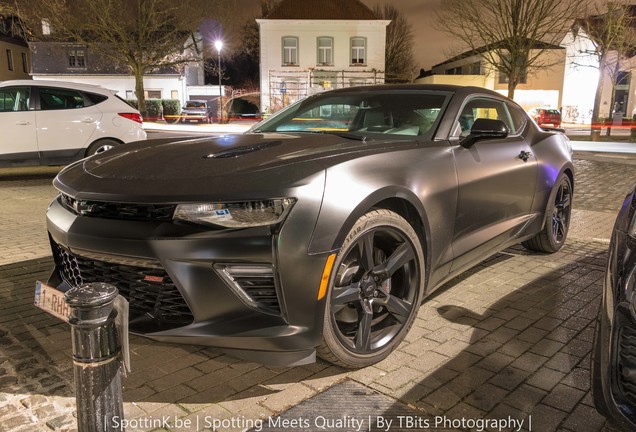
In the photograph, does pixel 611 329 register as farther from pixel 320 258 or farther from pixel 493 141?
pixel 493 141


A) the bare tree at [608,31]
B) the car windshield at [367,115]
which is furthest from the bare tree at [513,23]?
the car windshield at [367,115]

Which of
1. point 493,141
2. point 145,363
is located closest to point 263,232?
point 145,363

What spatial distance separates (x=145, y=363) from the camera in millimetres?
2977

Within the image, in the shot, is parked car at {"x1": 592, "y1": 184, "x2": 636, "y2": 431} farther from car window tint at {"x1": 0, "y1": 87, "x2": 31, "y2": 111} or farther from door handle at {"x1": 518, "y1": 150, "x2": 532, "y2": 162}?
car window tint at {"x1": 0, "y1": 87, "x2": 31, "y2": 111}

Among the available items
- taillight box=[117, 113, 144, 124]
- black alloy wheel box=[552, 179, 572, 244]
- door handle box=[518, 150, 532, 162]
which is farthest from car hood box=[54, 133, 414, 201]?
taillight box=[117, 113, 144, 124]

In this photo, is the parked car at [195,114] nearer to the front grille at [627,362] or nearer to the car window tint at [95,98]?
the car window tint at [95,98]

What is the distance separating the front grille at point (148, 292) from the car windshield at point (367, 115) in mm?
1673

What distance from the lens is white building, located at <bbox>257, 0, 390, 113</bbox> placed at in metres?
34.1

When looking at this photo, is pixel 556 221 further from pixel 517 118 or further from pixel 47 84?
pixel 47 84

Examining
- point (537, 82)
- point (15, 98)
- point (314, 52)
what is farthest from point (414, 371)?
point (537, 82)

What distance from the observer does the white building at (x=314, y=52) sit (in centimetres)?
3406

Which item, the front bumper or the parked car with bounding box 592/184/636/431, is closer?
the parked car with bounding box 592/184/636/431

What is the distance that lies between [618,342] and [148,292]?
191cm

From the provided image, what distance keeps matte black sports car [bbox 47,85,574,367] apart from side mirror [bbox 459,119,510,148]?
2 cm
